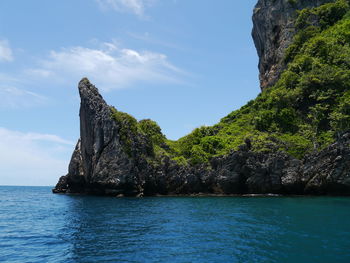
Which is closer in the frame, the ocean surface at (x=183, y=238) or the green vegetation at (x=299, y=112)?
the ocean surface at (x=183, y=238)

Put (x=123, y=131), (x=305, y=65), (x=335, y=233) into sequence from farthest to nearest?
(x=305, y=65) → (x=123, y=131) → (x=335, y=233)

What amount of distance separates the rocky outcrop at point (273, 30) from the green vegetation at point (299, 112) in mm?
5918

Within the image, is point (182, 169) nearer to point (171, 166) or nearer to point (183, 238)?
point (171, 166)

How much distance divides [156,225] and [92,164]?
40429 millimetres

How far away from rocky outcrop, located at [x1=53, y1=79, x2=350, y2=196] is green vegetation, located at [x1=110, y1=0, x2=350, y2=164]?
8.50 feet

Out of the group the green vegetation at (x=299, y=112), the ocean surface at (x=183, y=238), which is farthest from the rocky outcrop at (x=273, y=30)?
the ocean surface at (x=183, y=238)

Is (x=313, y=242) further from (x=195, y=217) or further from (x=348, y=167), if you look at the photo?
(x=348, y=167)

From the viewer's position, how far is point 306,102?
62781mm

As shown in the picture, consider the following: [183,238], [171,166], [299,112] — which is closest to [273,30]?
[299,112]

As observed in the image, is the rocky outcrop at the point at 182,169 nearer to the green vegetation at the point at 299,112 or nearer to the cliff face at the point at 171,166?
the cliff face at the point at 171,166

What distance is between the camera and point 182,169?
59.3 metres

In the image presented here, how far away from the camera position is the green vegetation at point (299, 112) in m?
54.1

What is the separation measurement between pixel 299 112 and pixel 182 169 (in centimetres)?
2983

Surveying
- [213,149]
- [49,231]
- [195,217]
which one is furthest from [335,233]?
[213,149]
